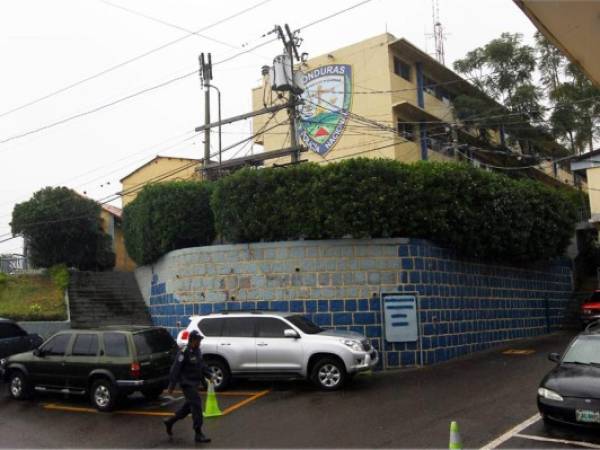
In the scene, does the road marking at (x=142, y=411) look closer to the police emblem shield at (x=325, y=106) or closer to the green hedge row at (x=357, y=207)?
the green hedge row at (x=357, y=207)

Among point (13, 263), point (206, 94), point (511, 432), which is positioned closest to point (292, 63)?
point (206, 94)

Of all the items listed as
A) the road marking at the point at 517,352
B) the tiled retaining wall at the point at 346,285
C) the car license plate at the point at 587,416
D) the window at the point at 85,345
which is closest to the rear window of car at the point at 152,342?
the window at the point at 85,345

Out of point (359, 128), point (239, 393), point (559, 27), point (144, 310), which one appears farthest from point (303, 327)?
point (359, 128)

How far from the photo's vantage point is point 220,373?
12.9 m

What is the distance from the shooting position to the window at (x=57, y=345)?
12.1m

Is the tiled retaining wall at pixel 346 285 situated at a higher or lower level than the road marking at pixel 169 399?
higher

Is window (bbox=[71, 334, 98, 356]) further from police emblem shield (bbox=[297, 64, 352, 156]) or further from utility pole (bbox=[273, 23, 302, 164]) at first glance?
police emblem shield (bbox=[297, 64, 352, 156])

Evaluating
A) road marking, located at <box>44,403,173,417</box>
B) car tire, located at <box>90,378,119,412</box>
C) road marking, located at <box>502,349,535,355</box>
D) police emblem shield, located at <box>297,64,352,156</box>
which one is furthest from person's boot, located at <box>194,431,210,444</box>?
police emblem shield, located at <box>297,64,352,156</box>

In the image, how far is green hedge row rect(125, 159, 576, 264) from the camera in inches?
608

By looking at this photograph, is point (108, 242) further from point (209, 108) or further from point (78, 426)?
point (78, 426)

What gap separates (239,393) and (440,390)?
14.0ft

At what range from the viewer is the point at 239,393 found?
12.6 m

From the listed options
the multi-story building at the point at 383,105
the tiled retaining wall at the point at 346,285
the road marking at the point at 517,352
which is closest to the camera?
the tiled retaining wall at the point at 346,285

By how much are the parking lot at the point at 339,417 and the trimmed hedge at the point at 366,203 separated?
398 cm
